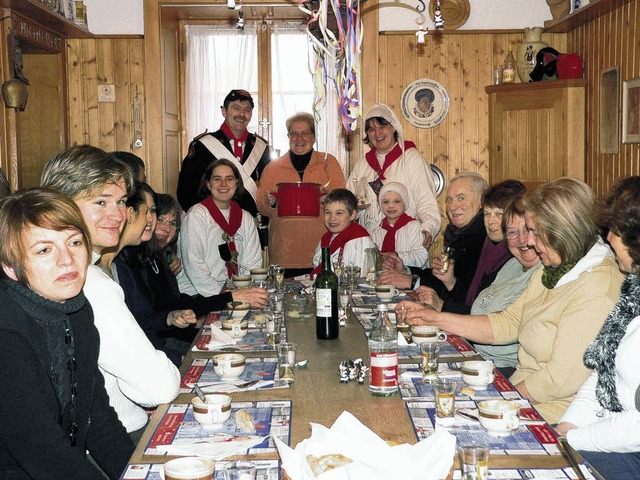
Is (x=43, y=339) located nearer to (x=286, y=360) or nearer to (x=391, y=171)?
(x=286, y=360)

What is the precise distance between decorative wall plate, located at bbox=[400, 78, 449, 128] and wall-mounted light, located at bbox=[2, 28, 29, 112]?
9.40 feet

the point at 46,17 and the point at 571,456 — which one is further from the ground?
the point at 46,17

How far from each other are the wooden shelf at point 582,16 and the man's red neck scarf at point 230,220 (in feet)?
8.80

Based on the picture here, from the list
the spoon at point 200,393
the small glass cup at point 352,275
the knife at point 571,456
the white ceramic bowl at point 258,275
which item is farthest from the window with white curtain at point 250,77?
the knife at point 571,456

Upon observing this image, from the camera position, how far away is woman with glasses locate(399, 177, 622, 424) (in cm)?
229

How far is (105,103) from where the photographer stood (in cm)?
619

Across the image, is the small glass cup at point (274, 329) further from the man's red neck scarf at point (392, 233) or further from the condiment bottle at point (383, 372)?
the man's red neck scarf at point (392, 233)

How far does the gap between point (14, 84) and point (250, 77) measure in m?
2.58

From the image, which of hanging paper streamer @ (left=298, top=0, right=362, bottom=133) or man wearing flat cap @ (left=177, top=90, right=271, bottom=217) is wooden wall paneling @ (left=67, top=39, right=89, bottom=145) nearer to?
man wearing flat cap @ (left=177, top=90, right=271, bottom=217)

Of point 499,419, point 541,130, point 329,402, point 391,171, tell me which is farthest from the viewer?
point 541,130

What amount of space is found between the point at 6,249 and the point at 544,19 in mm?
5299

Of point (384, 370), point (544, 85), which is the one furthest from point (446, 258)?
point (544, 85)

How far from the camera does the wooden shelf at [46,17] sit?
470cm

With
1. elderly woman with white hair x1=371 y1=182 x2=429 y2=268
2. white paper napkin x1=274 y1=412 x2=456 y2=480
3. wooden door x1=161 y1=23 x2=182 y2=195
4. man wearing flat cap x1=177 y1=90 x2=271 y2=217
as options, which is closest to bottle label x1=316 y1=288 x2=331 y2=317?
white paper napkin x1=274 y1=412 x2=456 y2=480
